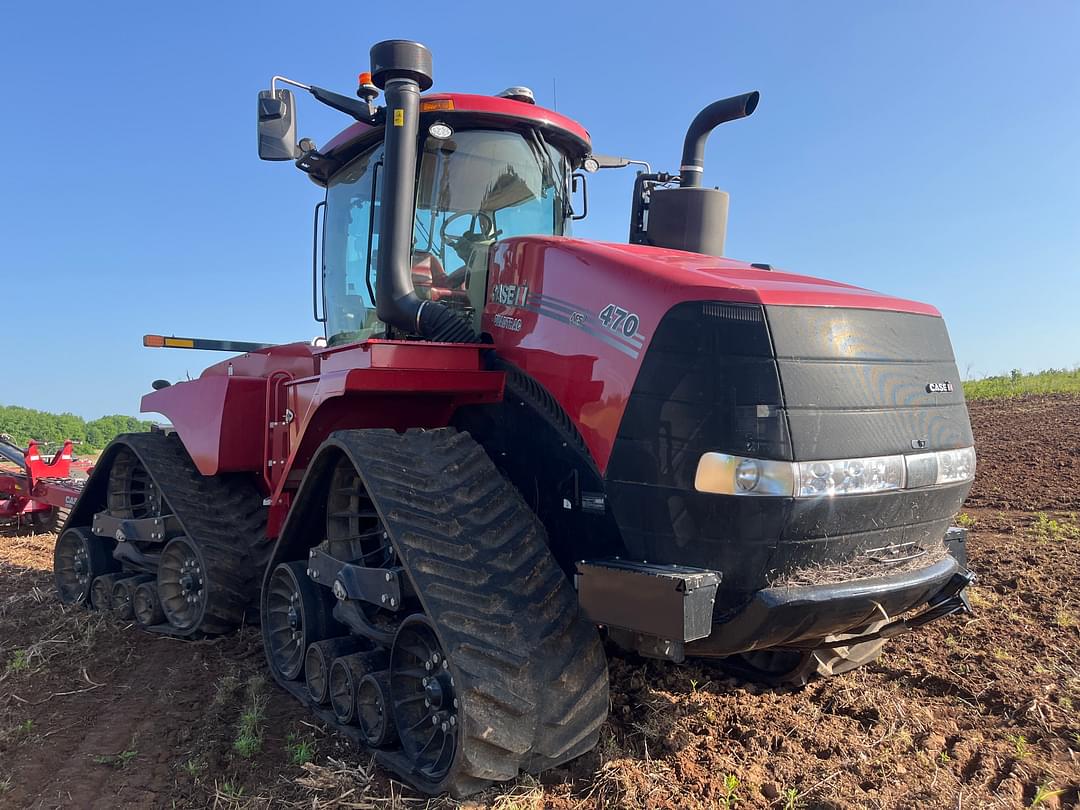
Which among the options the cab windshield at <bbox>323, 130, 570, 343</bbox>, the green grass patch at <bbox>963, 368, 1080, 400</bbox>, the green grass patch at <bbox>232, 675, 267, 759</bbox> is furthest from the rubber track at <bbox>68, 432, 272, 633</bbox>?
the green grass patch at <bbox>963, 368, 1080, 400</bbox>

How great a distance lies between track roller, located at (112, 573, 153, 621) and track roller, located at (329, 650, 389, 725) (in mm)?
2707

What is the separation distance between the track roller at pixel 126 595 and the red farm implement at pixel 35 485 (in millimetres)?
3034

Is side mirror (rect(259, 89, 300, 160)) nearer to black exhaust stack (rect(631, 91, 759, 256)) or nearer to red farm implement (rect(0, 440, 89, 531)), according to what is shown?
black exhaust stack (rect(631, 91, 759, 256))

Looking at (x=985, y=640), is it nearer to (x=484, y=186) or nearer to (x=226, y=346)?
(x=484, y=186)

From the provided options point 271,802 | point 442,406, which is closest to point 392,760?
point 271,802

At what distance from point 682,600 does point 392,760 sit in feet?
4.46

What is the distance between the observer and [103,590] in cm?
580

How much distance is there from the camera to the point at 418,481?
→ 321 cm

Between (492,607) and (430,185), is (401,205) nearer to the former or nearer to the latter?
(430,185)

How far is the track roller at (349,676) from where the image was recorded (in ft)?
11.1

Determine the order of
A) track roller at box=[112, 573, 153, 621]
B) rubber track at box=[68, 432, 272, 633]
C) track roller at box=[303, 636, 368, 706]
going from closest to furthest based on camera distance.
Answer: track roller at box=[303, 636, 368, 706]
rubber track at box=[68, 432, 272, 633]
track roller at box=[112, 573, 153, 621]

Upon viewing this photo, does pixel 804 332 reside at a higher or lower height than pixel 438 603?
higher

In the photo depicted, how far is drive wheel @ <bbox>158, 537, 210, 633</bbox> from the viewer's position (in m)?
4.89

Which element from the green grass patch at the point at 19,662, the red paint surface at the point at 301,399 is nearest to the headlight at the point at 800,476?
the red paint surface at the point at 301,399
